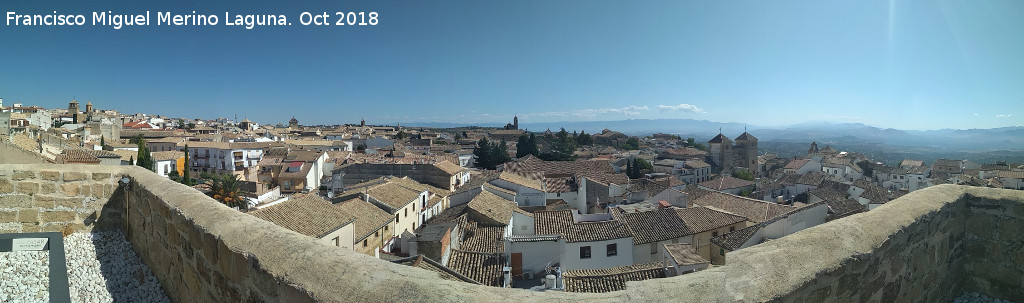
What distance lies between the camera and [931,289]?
314 cm

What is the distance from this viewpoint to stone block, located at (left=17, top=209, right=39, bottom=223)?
4047mm

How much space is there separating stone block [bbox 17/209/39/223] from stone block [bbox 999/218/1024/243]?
23.7 feet

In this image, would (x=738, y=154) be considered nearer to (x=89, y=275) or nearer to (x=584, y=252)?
(x=584, y=252)

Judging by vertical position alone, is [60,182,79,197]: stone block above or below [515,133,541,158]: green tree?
above

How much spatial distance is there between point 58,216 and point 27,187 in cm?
33

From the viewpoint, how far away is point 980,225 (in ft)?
11.3

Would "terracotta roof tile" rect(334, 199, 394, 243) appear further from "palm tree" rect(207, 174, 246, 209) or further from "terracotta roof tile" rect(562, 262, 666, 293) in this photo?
"palm tree" rect(207, 174, 246, 209)

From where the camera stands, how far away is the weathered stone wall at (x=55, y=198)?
4.02 metres

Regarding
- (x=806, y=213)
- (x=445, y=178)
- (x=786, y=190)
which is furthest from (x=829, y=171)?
(x=445, y=178)

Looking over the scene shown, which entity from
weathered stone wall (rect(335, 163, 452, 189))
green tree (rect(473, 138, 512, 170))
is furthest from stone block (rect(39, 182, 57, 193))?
green tree (rect(473, 138, 512, 170))

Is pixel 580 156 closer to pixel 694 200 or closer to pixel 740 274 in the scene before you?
pixel 694 200

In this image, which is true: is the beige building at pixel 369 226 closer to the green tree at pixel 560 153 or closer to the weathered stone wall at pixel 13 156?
the weathered stone wall at pixel 13 156

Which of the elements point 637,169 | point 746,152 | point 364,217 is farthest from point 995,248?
point 746,152

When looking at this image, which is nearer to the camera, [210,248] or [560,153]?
[210,248]
